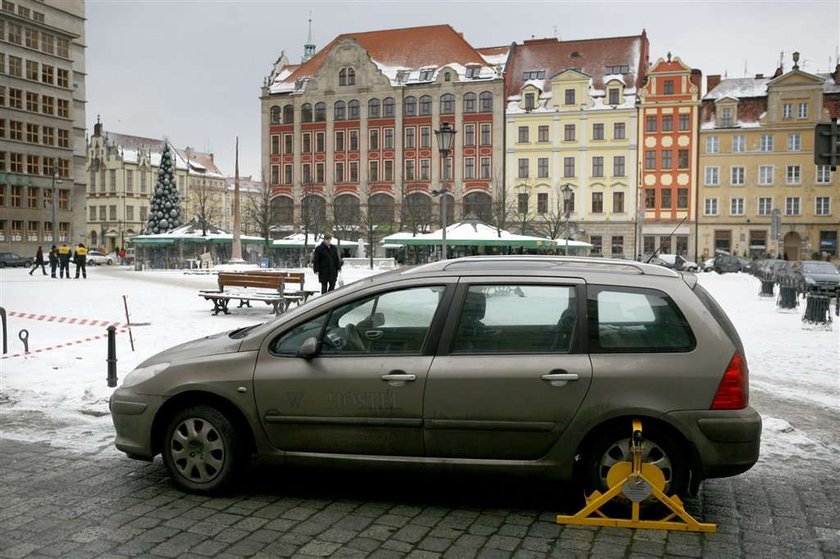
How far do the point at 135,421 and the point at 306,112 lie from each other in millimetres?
76960

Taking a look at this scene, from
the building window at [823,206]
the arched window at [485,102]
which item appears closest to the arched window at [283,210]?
the arched window at [485,102]

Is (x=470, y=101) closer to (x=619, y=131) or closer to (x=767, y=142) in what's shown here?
(x=619, y=131)

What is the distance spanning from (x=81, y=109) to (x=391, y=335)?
86.3 metres

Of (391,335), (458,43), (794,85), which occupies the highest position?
(458,43)

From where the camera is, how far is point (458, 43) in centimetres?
7788

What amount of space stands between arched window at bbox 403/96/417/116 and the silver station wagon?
72.5m

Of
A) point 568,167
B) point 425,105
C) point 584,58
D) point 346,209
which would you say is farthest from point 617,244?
point 346,209

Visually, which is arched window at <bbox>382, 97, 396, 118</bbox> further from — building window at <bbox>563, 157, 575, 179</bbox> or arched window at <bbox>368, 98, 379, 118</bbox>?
building window at <bbox>563, 157, 575, 179</bbox>

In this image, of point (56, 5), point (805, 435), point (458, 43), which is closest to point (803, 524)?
point (805, 435)

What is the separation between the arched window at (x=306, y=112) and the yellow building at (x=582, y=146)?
778 inches

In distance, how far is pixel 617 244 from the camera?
71.4 meters

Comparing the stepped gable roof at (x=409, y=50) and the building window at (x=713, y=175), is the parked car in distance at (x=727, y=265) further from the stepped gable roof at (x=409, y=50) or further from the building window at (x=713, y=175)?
the stepped gable roof at (x=409, y=50)

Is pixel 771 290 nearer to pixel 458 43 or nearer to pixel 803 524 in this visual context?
pixel 803 524

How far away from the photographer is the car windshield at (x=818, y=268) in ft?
109
